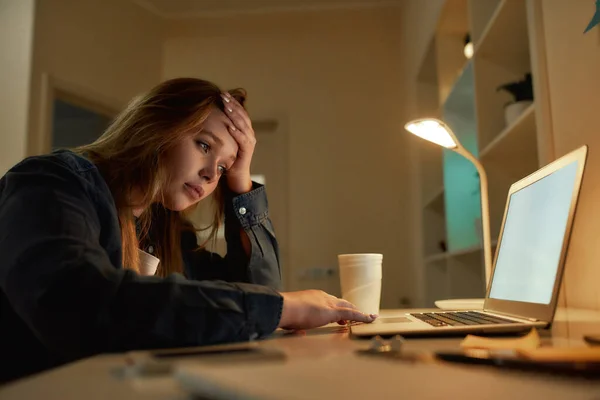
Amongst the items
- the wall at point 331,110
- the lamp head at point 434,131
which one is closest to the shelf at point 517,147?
the lamp head at point 434,131

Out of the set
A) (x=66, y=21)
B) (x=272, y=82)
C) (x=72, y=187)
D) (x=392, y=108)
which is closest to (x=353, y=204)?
(x=392, y=108)

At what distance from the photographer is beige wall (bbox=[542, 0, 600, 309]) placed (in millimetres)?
969

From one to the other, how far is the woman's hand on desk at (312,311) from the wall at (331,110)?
2.50 metres

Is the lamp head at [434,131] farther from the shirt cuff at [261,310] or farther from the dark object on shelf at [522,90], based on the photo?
the shirt cuff at [261,310]

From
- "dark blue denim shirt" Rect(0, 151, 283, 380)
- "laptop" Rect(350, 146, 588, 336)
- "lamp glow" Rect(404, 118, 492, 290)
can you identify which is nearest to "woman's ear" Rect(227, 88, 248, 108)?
"lamp glow" Rect(404, 118, 492, 290)

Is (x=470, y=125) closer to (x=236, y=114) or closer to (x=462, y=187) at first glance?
(x=462, y=187)

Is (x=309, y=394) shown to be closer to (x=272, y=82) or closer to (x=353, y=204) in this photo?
(x=353, y=204)

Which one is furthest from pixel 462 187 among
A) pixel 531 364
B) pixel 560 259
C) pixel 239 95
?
pixel 531 364

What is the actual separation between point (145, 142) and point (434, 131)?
67 centimetres

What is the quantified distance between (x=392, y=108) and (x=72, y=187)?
2916mm

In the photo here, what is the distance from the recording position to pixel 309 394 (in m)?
0.31

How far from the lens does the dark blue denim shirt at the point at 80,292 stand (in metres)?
0.55

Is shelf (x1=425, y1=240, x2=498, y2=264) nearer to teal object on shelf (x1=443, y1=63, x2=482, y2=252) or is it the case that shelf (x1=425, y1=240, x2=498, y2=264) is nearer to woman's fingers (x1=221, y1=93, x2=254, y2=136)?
teal object on shelf (x1=443, y1=63, x2=482, y2=252)

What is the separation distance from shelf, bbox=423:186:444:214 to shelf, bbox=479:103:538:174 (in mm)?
894
